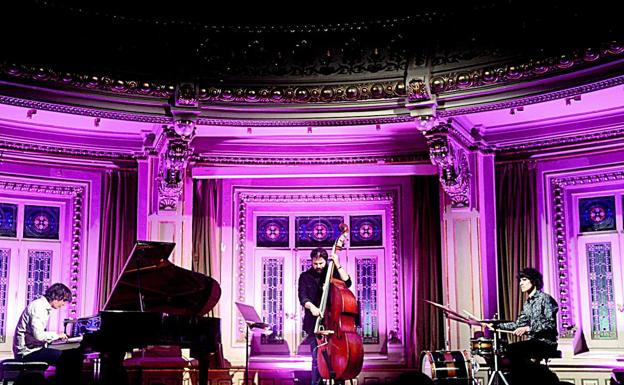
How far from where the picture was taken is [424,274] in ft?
31.9

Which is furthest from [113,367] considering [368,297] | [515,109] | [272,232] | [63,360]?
[515,109]

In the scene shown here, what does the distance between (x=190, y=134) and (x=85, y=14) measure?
162cm

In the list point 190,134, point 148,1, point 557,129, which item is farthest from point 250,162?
point 557,129

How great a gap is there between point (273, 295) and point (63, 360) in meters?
3.02

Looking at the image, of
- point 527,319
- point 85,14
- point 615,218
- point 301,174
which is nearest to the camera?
point 527,319

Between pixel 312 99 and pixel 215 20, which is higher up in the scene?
pixel 215 20

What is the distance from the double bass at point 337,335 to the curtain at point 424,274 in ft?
6.61

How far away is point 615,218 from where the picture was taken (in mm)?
9219

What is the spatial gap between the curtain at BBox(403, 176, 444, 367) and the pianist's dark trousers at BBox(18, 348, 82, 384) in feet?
12.5

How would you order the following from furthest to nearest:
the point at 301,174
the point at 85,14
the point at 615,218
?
1. the point at 301,174
2. the point at 615,218
3. the point at 85,14

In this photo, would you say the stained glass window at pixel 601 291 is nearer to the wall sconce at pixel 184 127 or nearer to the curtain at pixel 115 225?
the wall sconce at pixel 184 127

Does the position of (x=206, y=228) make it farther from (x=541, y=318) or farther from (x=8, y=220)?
(x=541, y=318)

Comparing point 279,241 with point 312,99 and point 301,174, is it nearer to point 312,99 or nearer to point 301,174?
point 301,174

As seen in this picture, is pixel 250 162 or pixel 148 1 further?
pixel 250 162
